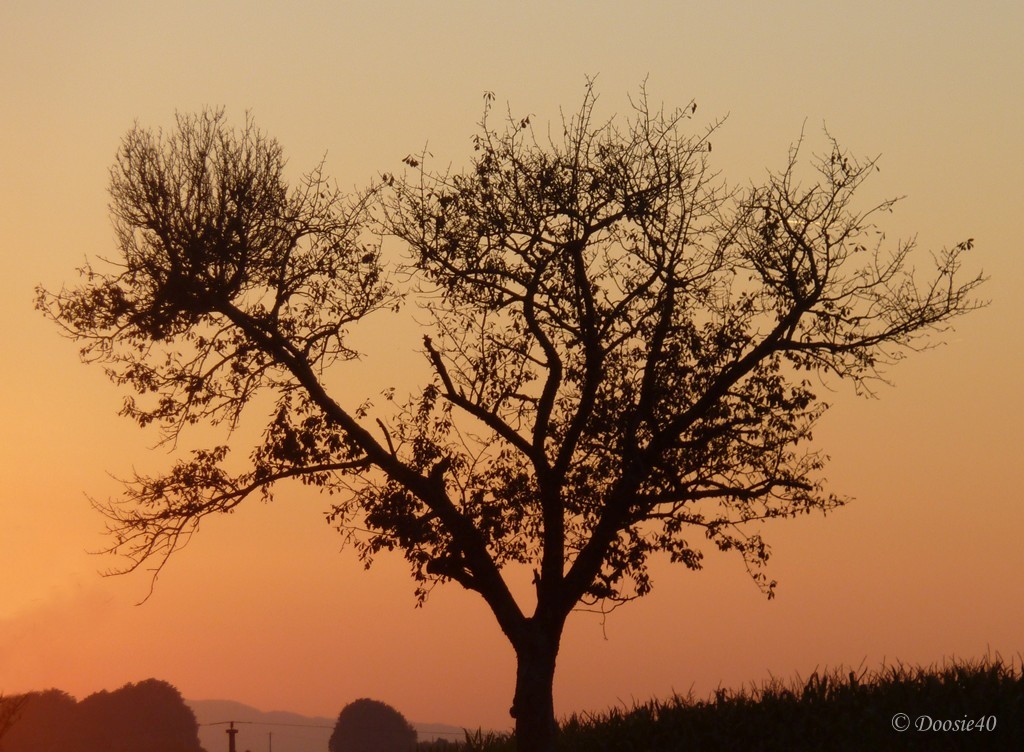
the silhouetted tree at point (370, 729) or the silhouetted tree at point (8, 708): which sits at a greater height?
the silhouetted tree at point (370, 729)

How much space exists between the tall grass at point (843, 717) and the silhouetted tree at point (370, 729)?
11752cm

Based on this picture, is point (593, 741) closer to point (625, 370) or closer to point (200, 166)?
point (625, 370)

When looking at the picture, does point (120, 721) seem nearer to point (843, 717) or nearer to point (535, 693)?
point (535, 693)

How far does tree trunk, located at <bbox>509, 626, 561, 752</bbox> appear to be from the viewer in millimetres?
25422

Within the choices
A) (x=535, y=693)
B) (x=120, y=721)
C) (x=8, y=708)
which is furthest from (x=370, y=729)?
(x=8, y=708)

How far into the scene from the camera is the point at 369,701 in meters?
147

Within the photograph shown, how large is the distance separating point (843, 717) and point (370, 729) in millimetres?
123933

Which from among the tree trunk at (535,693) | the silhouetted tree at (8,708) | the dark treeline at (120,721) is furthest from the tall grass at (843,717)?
the dark treeline at (120,721)

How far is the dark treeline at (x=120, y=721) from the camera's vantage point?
132000 mm

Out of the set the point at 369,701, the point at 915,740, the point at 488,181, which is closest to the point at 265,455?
the point at 488,181

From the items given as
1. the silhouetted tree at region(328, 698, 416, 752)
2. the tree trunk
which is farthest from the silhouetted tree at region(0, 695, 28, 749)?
the silhouetted tree at region(328, 698, 416, 752)

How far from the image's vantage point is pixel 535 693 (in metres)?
25.7

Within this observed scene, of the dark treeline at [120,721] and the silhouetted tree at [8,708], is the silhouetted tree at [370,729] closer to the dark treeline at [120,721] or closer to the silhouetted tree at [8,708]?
the dark treeline at [120,721]

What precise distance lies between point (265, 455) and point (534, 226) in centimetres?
721
